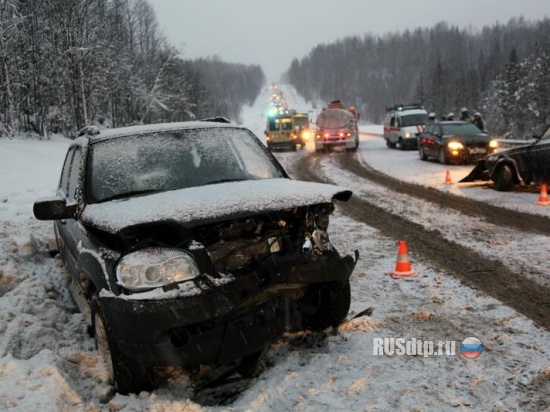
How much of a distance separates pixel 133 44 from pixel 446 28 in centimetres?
15055

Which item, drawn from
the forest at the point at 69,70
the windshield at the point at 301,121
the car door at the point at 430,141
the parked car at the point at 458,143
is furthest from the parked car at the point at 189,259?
the windshield at the point at 301,121

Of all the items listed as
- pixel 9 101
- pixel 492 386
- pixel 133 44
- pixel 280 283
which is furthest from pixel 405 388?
pixel 133 44

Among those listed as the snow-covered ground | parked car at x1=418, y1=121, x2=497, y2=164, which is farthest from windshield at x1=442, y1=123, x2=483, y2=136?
the snow-covered ground

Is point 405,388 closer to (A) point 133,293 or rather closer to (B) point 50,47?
(A) point 133,293

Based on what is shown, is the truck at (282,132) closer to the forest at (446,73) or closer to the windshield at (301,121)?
the windshield at (301,121)

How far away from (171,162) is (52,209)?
1.08 meters

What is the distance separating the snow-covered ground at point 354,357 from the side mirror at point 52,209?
38.6 inches

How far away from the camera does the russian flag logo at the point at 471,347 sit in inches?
148

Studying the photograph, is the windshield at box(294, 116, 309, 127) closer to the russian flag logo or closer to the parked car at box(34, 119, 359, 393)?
the parked car at box(34, 119, 359, 393)

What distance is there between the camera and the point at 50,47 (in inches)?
1251

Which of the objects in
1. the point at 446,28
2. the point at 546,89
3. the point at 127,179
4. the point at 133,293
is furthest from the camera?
the point at 446,28

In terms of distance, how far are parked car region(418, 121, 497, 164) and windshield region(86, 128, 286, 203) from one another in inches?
549

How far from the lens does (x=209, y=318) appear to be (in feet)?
10.0

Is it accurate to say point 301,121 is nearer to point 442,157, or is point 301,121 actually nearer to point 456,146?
point 442,157
